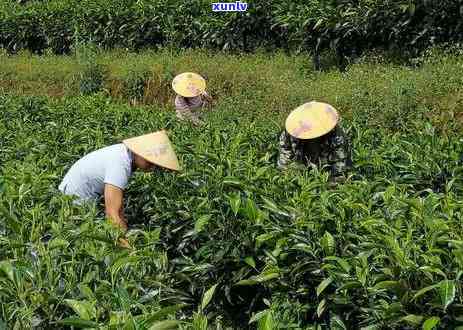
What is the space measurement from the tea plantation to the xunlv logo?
5.86 m

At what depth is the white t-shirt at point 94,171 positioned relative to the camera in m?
4.34

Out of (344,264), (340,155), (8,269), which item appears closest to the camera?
(8,269)

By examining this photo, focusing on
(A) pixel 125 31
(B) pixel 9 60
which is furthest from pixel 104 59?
(B) pixel 9 60

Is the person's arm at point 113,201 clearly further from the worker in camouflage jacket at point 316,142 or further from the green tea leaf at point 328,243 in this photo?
the green tea leaf at point 328,243

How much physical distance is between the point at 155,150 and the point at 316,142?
1326 mm

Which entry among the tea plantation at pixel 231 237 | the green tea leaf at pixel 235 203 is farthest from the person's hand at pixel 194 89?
the green tea leaf at pixel 235 203

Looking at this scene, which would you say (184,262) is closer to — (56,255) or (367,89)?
(56,255)

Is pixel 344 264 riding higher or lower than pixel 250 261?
higher

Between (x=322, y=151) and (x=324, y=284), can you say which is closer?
(x=324, y=284)

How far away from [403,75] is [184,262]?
19.2 ft

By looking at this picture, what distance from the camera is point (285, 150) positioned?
5.13m

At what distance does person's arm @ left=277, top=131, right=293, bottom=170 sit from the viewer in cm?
501

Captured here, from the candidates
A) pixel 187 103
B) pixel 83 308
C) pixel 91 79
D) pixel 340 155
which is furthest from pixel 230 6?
pixel 83 308

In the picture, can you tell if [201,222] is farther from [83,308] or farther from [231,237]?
[83,308]
